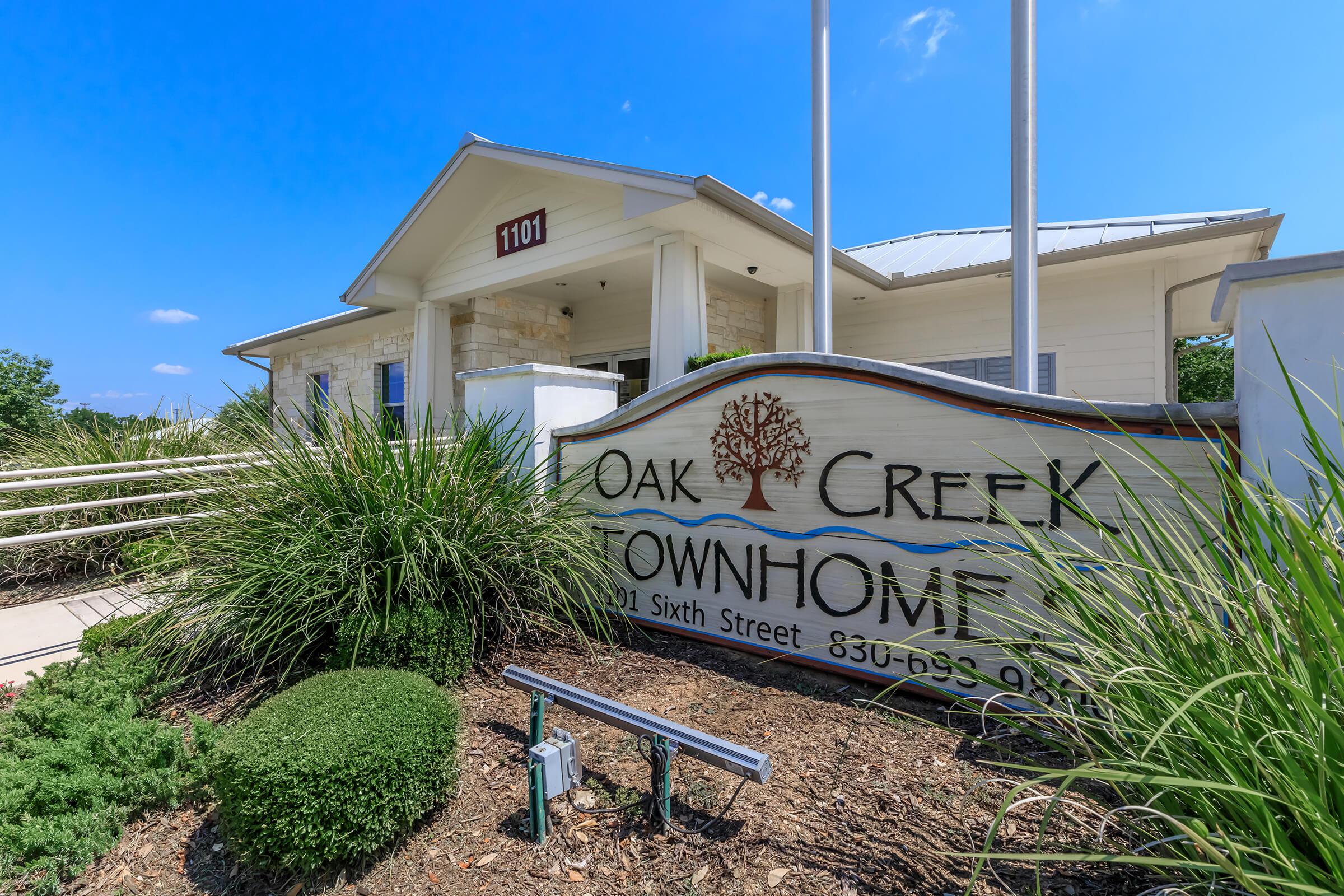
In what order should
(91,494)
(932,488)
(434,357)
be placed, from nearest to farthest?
(932,488), (91,494), (434,357)

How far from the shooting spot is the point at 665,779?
2006 mm

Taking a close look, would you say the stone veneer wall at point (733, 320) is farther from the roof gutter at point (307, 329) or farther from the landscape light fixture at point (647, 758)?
the landscape light fixture at point (647, 758)

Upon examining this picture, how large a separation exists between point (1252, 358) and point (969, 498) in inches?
41.7

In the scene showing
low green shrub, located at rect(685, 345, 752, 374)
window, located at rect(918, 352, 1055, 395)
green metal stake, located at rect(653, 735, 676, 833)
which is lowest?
green metal stake, located at rect(653, 735, 676, 833)

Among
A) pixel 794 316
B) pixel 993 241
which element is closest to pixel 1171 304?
pixel 993 241

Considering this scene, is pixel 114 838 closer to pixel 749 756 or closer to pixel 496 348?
pixel 749 756

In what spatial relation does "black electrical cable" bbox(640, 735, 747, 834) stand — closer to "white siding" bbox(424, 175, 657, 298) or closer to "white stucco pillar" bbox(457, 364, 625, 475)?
"white stucco pillar" bbox(457, 364, 625, 475)

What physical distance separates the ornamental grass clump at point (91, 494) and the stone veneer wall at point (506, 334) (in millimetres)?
3240

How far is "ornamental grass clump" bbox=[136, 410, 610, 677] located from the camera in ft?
9.77

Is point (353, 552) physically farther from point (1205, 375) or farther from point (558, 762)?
point (1205, 375)

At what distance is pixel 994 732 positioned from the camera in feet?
8.25

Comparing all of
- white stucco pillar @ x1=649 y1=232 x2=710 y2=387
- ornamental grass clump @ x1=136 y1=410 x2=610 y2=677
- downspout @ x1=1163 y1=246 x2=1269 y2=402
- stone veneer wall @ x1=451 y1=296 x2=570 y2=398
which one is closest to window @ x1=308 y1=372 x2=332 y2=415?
ornamental grass clump @ x1=136 y1=410 x2=610 y2=677

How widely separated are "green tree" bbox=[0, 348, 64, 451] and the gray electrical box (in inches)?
A: 964

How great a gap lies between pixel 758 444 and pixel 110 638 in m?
3.66
